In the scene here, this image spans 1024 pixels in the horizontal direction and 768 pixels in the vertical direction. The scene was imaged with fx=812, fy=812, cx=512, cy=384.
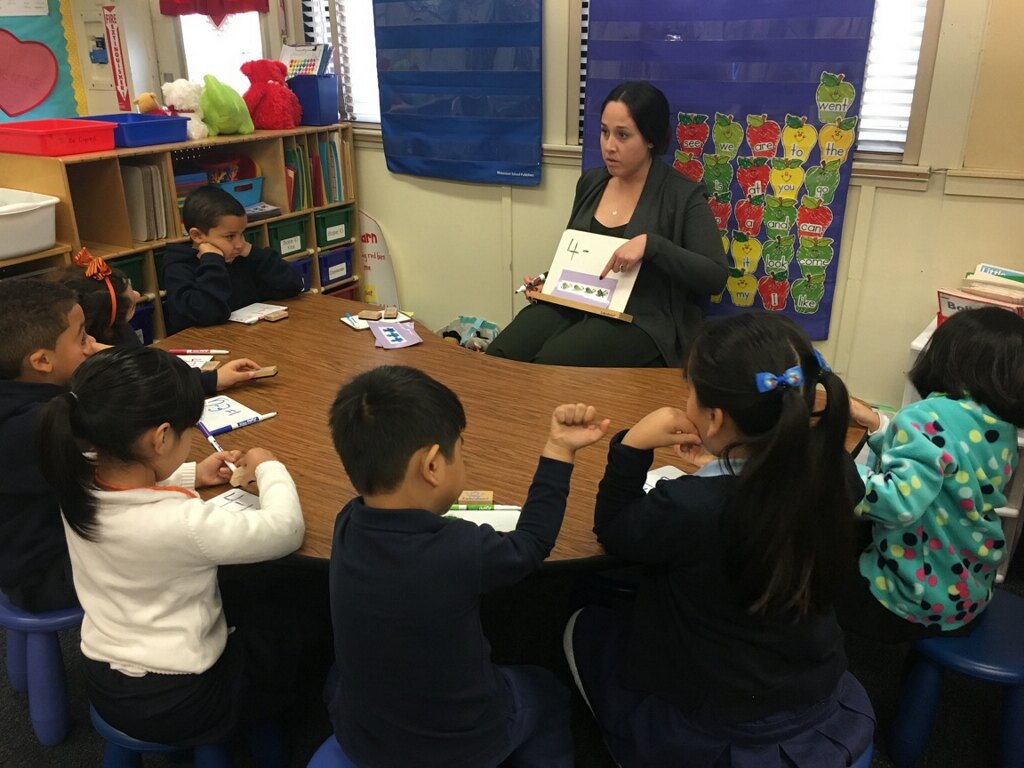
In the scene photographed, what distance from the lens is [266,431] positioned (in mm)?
1751

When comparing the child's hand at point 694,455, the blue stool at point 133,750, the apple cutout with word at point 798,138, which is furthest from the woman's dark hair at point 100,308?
the apple cutout with word at point 798,138

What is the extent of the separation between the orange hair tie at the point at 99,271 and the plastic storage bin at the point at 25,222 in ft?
0.39

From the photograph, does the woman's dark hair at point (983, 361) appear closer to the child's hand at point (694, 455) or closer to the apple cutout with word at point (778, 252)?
the child's hand at point (694, 455)

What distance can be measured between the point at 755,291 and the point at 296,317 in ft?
5.35

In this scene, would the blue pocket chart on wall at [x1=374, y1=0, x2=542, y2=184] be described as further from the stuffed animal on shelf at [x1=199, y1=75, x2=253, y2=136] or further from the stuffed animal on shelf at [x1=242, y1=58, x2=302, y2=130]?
the stuffed animal on shelf at [x1=199, y1=75, x2=253, y2=136]

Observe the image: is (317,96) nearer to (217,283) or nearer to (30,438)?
(217,283)

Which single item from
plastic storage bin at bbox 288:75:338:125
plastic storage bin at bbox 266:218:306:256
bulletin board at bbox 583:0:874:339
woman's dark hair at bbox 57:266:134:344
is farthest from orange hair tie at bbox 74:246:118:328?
bulletin board at bbox 583:0:874:339

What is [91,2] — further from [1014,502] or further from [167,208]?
[1014,502]

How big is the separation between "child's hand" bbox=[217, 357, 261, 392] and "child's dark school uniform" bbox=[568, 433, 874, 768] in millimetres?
1032

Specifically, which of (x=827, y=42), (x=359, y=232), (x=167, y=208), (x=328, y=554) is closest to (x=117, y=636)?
(x=328, y=554)

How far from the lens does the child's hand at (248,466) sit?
60.8 inches

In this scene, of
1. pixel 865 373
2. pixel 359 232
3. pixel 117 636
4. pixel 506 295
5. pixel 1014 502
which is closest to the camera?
pixel 117 636

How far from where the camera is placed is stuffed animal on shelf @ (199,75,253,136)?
3.21m

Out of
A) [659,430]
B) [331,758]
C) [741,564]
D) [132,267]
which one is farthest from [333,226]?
[741,564]
